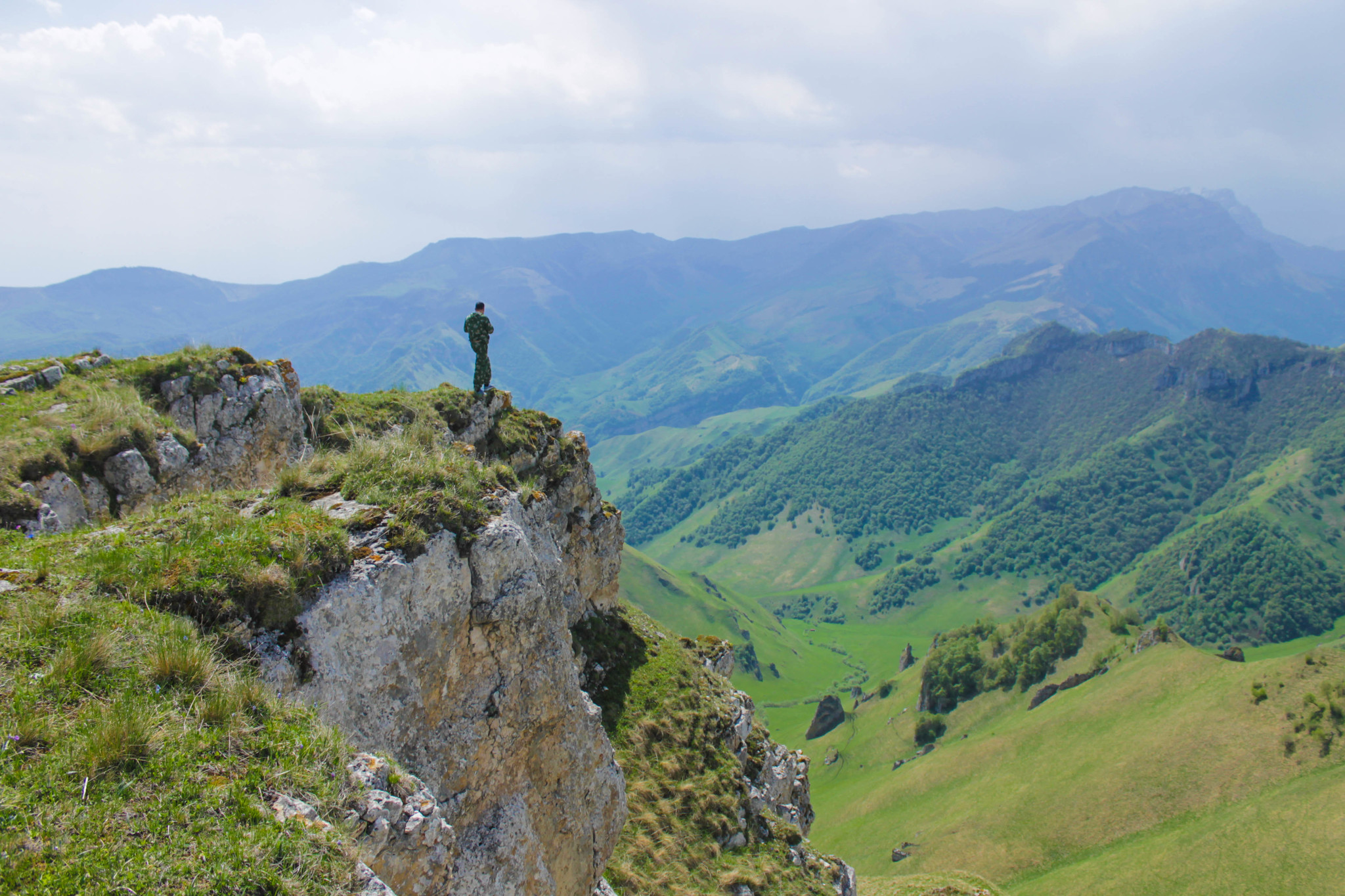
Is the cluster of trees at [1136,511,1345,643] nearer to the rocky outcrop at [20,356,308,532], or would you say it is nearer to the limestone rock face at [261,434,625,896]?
the limestone rock face at [261,434,625,896]

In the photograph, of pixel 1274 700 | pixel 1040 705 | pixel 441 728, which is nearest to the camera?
pixel 441 728

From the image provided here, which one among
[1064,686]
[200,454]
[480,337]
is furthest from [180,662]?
[1064,686]

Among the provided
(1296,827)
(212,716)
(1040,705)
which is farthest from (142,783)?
(1040,705)

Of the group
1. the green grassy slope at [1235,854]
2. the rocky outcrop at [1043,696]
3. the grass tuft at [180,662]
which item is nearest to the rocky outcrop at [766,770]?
the grass tuft at [180,662]

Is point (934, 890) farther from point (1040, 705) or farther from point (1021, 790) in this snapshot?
point (1040, 705)

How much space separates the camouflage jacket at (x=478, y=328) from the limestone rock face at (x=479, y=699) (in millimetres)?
13878

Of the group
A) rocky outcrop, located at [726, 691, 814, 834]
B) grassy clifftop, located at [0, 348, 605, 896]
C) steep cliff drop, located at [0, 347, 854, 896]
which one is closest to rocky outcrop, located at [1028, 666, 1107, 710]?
rocky outcrop, located at [726, 691, 814, 834]

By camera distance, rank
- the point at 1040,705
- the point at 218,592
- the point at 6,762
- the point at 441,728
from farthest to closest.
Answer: the point at 1040,705
the point at 441,728
the point at 218,592
the point at 6,762

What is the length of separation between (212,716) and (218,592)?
2394mm

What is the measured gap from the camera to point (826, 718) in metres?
132

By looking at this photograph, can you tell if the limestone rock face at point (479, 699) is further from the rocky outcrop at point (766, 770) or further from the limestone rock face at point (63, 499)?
the rocky outcrop at point (766, 770)

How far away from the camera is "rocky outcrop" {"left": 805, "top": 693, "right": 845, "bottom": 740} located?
131875 mm

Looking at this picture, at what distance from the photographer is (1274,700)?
70938mm

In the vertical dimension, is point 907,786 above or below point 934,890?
below
